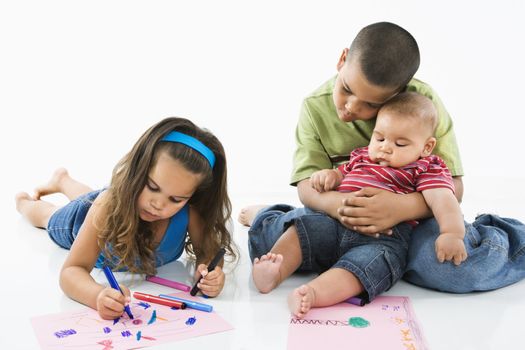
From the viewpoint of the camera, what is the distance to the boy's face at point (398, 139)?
55.4 inches

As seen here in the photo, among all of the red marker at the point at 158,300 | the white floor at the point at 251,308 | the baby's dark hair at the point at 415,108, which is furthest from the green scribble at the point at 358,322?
the baby's dark hair at the point at 415,108

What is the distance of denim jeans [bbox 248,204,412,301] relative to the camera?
4.49ft

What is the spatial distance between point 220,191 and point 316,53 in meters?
1.15

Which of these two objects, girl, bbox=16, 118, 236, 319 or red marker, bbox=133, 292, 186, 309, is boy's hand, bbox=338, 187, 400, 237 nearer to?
girl, bbox=16, 118, 236, 319

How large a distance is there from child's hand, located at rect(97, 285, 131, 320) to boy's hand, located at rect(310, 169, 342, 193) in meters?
0.50

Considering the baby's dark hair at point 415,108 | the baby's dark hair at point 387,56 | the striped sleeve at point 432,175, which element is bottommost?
the striped sleeve at point 432,175

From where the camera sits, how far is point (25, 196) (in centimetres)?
203

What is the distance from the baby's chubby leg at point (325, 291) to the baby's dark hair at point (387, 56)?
403 millimetres

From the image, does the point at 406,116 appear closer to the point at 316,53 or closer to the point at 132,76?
the point at 316,53

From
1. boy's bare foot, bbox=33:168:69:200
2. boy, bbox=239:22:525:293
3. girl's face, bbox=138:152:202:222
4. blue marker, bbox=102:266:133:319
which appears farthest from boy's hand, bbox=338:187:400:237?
boy's bare foot, bbox=33:168:69:200

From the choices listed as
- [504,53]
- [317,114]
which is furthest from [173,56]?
[504,53]

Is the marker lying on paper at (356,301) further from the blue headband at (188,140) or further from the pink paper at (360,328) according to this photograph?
the blue headband at (188,140)

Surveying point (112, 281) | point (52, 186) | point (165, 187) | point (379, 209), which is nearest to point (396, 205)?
point (379, 209)

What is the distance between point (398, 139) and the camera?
4.67ft
